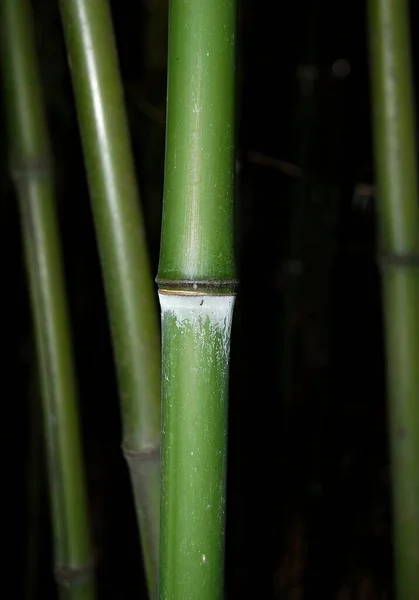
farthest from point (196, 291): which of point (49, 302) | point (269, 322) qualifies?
point (269, 322)

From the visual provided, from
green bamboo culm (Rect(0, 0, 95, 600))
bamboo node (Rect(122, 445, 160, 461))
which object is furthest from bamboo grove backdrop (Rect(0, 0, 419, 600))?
Answer: bamboo node (Rect(122, 445, 160, 461))

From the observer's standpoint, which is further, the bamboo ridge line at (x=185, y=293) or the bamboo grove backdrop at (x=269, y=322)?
the bamboo grove backdrop at (x=269, y=322)

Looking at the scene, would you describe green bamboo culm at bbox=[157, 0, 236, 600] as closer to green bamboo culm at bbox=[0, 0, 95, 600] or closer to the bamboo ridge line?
the bamboo ridge line

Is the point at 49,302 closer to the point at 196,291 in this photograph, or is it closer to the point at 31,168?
the point at 31,168

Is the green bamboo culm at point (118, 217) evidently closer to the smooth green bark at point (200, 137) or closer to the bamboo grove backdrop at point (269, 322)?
the smooth green bark at point (200, 137)

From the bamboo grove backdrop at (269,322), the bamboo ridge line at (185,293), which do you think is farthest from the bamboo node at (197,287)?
the bamboo grove backdrop at (269,322)
